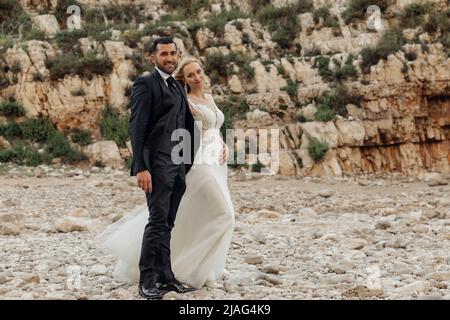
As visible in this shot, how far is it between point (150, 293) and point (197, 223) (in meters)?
0.79

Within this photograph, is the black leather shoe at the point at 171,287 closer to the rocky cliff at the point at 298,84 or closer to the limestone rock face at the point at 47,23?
the rocky cliff at the point at 298,84

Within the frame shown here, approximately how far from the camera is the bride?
194 inches

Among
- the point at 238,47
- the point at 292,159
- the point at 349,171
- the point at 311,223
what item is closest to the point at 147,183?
the point at 311,223

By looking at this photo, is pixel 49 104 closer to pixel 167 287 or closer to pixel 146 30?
pixel 146 30

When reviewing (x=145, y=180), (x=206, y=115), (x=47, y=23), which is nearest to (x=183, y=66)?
(x=206, y=115)

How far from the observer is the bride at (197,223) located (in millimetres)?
4929

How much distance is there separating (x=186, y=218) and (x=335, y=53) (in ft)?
59.9

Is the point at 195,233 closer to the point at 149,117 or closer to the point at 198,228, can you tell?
the point at 198,228

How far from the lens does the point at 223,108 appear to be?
2058 centimetres

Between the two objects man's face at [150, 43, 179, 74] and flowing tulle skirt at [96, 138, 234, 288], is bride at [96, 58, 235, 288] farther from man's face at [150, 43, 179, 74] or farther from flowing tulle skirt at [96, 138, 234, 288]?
man's face at [150, 43, 179, 74]

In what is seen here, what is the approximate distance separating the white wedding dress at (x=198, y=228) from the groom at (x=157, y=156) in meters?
0.30

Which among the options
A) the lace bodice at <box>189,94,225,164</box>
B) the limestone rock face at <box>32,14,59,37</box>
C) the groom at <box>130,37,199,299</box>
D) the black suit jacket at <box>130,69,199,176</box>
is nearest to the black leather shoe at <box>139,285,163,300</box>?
the groom at <box>130,37,199,299</box>

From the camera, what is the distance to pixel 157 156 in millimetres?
4504

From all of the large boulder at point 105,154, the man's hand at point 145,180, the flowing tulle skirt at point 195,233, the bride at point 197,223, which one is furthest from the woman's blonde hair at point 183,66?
the large boulder at point 105,154
